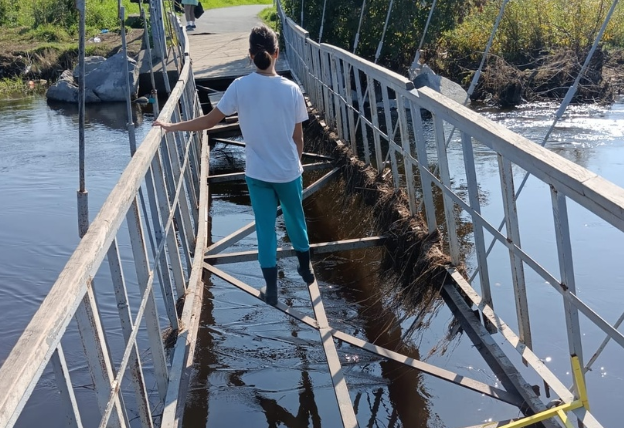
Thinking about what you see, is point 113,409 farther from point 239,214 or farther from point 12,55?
point 12,55

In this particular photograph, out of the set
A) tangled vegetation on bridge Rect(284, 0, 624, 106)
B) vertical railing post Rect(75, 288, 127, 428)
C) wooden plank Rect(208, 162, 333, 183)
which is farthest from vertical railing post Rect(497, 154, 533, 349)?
tangled vegetation on bridge Rect(284, 0, 624, 106)

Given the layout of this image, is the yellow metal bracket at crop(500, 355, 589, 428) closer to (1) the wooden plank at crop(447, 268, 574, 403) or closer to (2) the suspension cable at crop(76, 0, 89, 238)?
(1) the wooden plank at crop(447, 268, 574, 403)

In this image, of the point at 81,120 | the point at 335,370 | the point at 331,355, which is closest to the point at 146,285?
the point at 335,370

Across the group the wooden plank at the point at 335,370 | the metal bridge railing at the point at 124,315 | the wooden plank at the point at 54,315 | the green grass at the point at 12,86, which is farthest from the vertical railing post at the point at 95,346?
the green grass at the point at 12,86

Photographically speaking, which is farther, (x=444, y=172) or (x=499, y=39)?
(x=499, y=39)

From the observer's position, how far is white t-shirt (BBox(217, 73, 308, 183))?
4461 mm

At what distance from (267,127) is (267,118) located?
0.16 ft

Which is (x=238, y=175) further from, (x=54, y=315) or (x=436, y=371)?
(x=54, y=315)

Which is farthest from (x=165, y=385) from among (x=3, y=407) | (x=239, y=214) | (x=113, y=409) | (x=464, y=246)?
(x=239, y=214)

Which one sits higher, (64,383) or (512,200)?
(64,383)

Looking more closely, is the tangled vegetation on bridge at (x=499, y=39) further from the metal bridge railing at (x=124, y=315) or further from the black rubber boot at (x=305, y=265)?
the black rubber boot at (x=305, y=265)

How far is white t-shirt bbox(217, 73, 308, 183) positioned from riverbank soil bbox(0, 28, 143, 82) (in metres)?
19.5

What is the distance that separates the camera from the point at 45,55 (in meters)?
24.2

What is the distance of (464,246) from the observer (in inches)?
317
